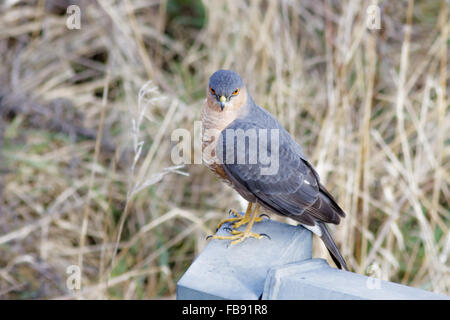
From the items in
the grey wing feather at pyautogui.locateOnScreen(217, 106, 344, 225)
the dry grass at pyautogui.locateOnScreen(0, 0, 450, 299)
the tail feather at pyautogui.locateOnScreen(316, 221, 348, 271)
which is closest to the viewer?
the tail feather at pyautogui.locateOnScreen(316, 221, 348, 271)

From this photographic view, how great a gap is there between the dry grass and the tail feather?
0.59 metres

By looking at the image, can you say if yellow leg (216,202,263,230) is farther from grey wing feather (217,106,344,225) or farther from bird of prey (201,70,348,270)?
grey wing feather (217,106,344,225)

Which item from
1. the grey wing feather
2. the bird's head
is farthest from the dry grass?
the grey wing feather

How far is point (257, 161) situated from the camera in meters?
2.13

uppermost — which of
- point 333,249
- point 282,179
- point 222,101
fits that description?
point 222,101

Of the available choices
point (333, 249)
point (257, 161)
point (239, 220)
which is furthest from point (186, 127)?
point (333, 249)

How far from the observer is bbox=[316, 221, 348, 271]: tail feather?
190cm

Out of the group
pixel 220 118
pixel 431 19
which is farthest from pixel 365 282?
pixel 431 19

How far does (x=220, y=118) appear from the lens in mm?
2191

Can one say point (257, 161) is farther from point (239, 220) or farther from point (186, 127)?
point (186, 127)

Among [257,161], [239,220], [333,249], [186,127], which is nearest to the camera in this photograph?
[333,249]

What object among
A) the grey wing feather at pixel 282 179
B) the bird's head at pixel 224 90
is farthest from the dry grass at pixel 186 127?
the grey wing feather at pixel 282 179

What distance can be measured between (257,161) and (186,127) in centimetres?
143

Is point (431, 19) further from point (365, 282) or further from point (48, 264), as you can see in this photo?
point (365, 282)
